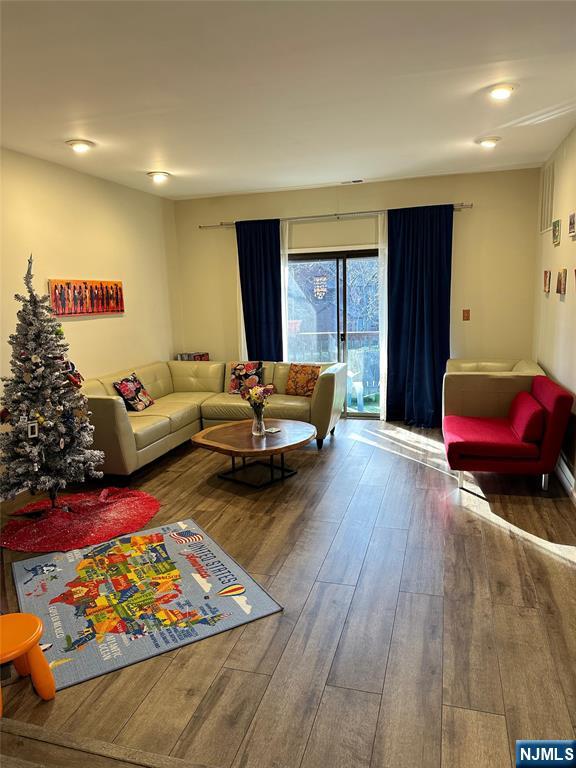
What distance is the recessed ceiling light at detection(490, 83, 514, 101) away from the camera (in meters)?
3.16

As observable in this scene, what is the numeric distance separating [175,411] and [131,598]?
2.59 metres

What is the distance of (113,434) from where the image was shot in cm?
430

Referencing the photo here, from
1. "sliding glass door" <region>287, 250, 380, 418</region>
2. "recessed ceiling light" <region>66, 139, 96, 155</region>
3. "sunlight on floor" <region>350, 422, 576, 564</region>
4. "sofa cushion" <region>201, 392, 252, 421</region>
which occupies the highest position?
"recessed ceiling light" <region>66, 139, 96, 155</region>

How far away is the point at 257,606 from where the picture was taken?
8.85 feet

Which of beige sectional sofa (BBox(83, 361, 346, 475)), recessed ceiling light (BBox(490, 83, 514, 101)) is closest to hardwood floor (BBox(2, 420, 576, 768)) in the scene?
beige sectional sofa (BBox(83, 361, 346, 475))

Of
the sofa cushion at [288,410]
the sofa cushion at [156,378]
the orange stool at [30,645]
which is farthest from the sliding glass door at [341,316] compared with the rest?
the orange stool at [30,645]

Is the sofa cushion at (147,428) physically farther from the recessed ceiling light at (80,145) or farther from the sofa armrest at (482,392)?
the sofa armrest at (482,392)

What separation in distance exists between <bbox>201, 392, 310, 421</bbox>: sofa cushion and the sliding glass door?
A: 1.15 m

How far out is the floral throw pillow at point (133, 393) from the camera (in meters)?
5.15

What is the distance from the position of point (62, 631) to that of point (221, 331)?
471 centimetres

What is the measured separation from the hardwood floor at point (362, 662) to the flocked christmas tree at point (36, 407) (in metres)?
0.61

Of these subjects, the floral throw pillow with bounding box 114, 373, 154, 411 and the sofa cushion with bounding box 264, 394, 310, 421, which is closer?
the floral throw pillow with bounding box 114, 373, 154, 411

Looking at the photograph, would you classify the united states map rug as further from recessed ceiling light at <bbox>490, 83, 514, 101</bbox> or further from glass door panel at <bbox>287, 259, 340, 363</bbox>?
glass door panel at <bbox>287, 259, 340, 363</bbox>

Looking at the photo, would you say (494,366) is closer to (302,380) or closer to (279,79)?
(302,380)
